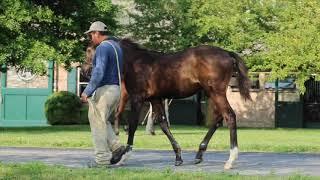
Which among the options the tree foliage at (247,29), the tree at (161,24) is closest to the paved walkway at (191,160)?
the tree foliage at (247,29)

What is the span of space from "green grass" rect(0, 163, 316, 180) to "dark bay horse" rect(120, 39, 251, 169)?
1.92 m

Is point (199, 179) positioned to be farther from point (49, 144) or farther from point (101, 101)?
point (49, 144)

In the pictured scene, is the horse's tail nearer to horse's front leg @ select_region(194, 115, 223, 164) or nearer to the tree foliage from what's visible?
horse's front leg @ select_region(194, 115, 223, 164)

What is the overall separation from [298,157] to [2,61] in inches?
483

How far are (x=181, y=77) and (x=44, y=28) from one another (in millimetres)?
13392

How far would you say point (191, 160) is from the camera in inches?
516

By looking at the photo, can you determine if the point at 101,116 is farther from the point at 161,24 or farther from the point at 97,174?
the point at 161,24

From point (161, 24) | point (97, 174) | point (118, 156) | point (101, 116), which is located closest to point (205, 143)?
point (118, 156)

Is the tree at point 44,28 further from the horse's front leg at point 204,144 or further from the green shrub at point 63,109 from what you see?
the horse's front leg at point 204,144

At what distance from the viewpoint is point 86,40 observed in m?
25.6

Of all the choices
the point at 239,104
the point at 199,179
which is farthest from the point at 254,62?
the point at 199,179

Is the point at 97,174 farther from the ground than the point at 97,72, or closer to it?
closer to it

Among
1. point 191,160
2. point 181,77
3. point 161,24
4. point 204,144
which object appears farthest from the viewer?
point 161,24

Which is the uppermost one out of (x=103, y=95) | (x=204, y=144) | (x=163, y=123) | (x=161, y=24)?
(x=161, y=24)
